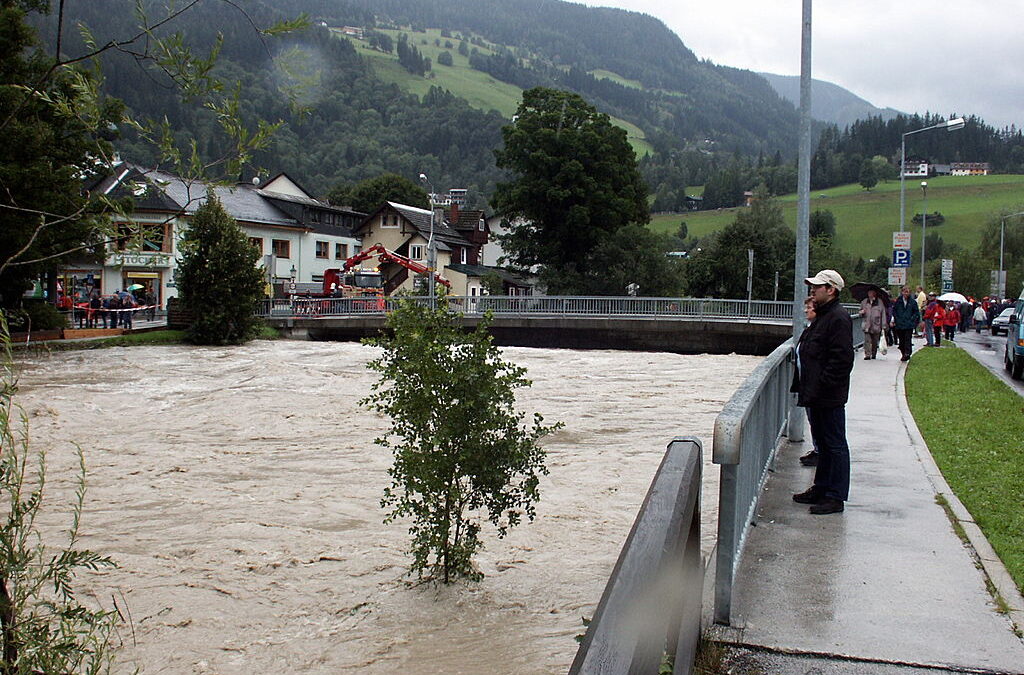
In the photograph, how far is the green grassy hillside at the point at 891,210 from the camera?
4299 inches

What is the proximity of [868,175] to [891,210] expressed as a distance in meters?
27.2

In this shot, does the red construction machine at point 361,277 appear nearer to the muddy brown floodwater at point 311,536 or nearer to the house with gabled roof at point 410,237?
the house with gabled roof at point 410,237

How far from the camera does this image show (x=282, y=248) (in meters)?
74.3

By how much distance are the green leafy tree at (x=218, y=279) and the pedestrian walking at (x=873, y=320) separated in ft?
88.4

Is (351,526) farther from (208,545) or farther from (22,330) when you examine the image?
(22,330)

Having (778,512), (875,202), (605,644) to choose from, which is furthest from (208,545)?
(875,202)

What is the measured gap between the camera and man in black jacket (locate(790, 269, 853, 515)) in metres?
7.37

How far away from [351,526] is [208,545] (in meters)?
1.50

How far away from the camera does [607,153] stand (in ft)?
214

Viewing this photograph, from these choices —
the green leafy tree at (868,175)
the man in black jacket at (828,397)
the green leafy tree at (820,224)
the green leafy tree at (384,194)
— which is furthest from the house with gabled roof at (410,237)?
the green leafy tree at (868,175)

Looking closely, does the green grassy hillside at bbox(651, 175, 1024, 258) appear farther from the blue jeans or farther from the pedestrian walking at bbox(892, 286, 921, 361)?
the blue jeans

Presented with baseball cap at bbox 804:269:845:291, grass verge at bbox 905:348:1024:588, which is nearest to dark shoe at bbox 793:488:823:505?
grass verge at bbox 905:348:1024:588

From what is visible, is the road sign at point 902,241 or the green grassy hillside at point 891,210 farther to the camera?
the green grassy hillside at point 891,210

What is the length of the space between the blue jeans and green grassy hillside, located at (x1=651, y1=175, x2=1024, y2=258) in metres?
94.9
